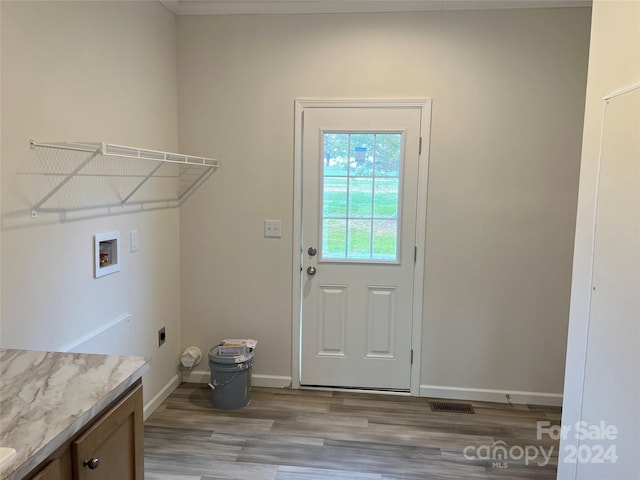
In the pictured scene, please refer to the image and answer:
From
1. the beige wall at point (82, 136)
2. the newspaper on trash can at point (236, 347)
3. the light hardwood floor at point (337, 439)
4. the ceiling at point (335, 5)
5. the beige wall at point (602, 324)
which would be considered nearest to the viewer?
the beige wall at point (602, 324)

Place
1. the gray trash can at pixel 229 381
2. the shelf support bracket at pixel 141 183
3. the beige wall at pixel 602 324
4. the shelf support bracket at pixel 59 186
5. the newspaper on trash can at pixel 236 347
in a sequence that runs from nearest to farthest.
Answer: the beige wall at pixel 602 324
the shelf support bracket at pixel 59 186
the shelf support bracket at pixel 141 183
the gray trash can at pixel 229 381
the newspaper on trash can at pixel 236 347

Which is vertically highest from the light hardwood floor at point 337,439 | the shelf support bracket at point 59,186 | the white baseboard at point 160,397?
the shelf support bracket at point 59,186

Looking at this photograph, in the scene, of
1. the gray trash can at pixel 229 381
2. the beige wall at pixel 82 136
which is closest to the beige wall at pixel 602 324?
the gray trash can at pixel 229 381

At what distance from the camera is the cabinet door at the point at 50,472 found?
1032mm

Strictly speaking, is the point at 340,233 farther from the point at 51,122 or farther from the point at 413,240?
A: the point at 51,122

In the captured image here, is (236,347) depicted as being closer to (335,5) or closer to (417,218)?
(417,218)

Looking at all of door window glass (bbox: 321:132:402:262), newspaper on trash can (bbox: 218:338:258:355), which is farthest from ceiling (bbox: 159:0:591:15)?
newspaper on trash can (bbox: 218:338:258:355)

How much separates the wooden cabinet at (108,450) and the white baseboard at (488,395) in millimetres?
2153

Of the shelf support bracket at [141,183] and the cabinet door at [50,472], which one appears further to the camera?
the shelf support bracket at [141,183]

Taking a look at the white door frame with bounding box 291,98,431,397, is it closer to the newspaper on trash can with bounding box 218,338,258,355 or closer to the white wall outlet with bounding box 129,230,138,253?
the newspaper on trash can with bounding box 218,338,258,355

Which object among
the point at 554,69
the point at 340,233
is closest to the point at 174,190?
the point at 340,233

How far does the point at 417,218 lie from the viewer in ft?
9.86

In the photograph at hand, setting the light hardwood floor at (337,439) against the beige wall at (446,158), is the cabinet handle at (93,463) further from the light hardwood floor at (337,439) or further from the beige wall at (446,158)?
the beige wall at (446,158)

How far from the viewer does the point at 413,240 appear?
3.03 metres
